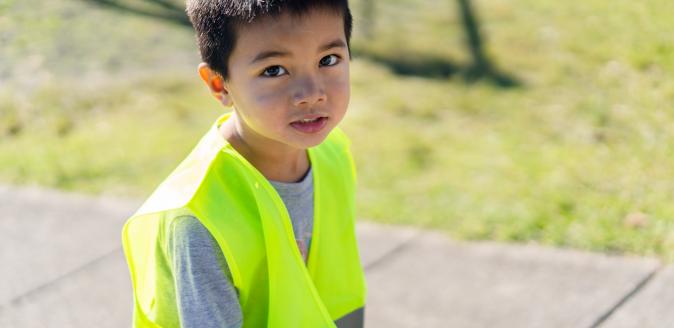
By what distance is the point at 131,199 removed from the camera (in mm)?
4418

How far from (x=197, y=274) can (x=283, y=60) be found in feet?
1.68

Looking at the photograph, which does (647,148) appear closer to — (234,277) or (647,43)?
(647,43)

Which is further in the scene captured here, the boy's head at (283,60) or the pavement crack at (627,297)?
the pavement crack at (627,297)

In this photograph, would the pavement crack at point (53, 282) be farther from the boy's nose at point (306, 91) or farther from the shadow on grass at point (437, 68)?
the shadow on grass at point (437, 68)

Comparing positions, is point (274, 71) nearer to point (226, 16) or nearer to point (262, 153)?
point (226, 16)

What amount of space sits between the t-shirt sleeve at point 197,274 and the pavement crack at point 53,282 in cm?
180

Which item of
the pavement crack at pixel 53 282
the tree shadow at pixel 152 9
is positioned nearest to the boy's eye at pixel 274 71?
the pavement crack at pixel 53 282

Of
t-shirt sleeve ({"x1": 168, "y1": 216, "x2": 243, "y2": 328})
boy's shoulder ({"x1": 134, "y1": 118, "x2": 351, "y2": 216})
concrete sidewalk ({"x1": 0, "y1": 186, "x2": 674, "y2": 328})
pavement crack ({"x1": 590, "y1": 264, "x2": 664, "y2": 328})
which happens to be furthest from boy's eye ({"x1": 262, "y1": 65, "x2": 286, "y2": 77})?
pavement crack ({"x1": 590, "y1": 264, "x2": 664, "y2": 328})

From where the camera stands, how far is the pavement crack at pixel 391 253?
375 centimetres

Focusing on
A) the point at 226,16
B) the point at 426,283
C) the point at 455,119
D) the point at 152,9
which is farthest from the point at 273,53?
the point at 152,9

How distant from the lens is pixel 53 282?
372 centimetres

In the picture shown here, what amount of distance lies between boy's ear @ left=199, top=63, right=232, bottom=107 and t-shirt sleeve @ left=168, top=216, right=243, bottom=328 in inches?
15.0

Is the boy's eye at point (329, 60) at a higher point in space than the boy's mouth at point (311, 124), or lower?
higher

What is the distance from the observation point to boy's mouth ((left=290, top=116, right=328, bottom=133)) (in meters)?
2.06
